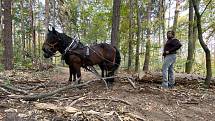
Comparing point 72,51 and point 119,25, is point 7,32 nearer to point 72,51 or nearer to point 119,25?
point 119,25

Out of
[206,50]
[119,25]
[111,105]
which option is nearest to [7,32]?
[119,25]

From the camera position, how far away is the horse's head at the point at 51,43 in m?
9.24

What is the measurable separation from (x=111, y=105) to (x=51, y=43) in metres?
3.44

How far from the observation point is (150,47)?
2011cm

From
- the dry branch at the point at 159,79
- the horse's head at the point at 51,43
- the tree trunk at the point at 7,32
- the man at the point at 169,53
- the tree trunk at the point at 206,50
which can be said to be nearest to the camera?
the horse's head at the point at 51,43

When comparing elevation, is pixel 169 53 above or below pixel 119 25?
below

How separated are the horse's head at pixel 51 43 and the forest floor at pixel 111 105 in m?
1.10

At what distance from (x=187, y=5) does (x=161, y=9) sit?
5.27 m

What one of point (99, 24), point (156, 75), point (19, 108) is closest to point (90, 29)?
point (99, 24)

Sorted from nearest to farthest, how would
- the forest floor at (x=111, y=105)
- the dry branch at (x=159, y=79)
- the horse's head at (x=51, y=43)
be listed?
the forest floor at (x=111, y=105) < the horse's head at (x=51, y=43) < the dry branch at (x=159, y=79)

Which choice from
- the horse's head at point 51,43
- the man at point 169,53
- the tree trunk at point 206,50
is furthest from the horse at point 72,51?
the tree trunk at point 206,50

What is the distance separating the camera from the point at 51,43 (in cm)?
932

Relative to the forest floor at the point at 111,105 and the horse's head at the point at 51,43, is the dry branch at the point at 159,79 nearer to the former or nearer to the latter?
the forest floor at the point at 111,105

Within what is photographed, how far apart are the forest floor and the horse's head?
43.1 inches
